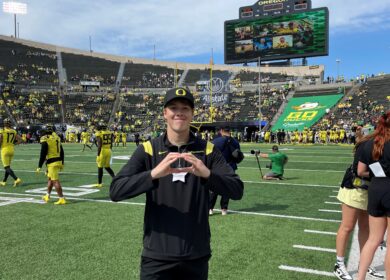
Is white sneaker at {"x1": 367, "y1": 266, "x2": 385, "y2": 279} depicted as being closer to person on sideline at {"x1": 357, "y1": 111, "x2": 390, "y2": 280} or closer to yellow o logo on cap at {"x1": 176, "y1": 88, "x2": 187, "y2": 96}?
person on sideline at {"x1": 357, "y1": 111, "x2": 390, "y2": 280}

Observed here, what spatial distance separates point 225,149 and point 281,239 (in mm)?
2100

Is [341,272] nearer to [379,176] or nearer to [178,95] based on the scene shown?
[379,176]

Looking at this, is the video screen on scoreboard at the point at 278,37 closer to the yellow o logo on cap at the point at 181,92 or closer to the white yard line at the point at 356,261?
the white yard line at the point at 356,261

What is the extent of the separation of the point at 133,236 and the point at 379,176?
3699 millimetres

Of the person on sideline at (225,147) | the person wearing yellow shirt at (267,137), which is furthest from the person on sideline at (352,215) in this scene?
Result: the person wearing yellow shirt at (267,137)

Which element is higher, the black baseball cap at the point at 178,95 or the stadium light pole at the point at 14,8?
the stadium light pole at the point at 14,8

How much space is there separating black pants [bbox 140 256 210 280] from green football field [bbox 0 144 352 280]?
2178 mm

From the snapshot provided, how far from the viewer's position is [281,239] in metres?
5.70

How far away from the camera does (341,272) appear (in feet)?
14.1

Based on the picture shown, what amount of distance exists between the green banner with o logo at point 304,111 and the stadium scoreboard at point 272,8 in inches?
406

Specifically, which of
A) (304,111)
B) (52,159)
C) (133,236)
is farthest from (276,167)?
(304,111)

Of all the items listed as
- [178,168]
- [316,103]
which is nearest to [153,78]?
[316,103]

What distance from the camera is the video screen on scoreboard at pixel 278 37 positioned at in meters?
42.5

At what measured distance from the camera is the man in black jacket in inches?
86.8
